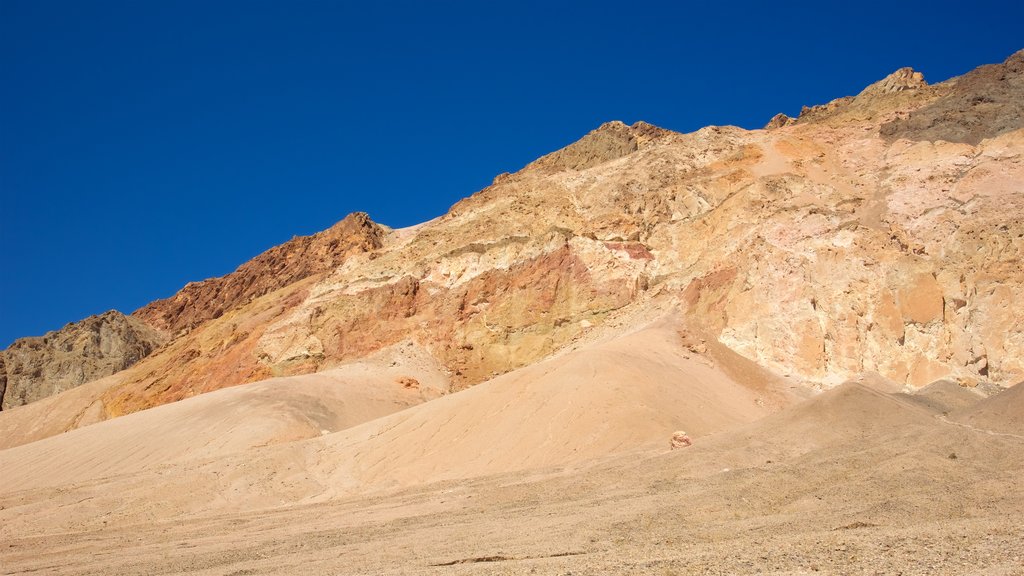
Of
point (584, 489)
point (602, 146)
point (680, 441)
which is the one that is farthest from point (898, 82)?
point (584, 489)

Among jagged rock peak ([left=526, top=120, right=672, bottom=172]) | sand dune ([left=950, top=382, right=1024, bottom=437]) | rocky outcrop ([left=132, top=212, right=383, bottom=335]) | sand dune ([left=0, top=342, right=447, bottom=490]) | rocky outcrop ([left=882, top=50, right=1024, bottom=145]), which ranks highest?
jagged rock peak ([left=526, top=120, right=672, bottom=172])

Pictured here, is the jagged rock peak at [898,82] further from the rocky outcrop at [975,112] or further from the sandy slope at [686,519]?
the sandy slope at [686,519]

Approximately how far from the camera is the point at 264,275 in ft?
190

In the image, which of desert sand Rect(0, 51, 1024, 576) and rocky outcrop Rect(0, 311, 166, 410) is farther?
rocky outcrop Rect(0, 311, 166, 410)

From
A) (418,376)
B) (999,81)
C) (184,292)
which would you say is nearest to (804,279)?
(418,376)

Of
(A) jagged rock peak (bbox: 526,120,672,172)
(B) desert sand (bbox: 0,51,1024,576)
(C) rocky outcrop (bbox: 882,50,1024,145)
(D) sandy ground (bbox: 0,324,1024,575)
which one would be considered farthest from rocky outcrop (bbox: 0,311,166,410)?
(C) rocky outcrop (bbox: 882,50,1024,145)

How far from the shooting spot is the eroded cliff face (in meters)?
27.3

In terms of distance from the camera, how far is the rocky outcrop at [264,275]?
55.3 meters

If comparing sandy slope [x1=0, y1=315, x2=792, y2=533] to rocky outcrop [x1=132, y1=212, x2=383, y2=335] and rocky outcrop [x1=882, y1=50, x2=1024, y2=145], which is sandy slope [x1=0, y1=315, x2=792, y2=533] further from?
rocky outcrop [x1=132, y1=212, x2=383, y2=335]

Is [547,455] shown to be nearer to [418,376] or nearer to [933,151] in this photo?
[418,376]

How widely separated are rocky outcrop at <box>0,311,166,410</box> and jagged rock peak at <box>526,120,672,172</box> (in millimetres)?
31575

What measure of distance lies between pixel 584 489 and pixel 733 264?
2011cm

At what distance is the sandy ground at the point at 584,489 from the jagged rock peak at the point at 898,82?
29590 millimetres

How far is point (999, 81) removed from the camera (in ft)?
136
